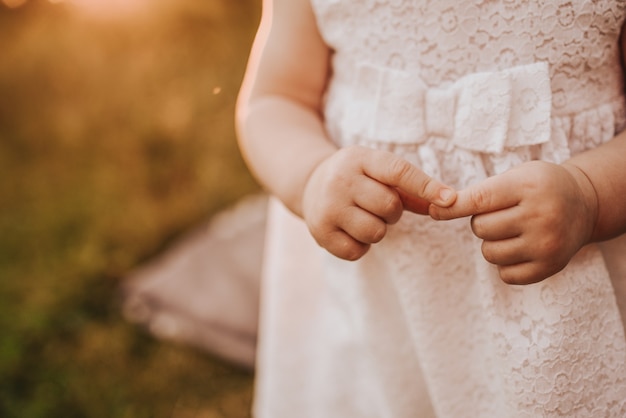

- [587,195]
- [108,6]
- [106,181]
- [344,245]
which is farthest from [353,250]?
[108,6]

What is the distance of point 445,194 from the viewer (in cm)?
62

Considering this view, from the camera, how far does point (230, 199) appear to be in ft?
6.92


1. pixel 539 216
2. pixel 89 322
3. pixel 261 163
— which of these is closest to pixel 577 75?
pixel 539 216

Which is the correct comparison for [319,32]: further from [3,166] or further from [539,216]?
[3,166]

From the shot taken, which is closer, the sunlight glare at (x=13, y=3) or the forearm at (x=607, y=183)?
the forearm at (x=607, y=183)

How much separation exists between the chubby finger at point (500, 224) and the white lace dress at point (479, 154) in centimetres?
11

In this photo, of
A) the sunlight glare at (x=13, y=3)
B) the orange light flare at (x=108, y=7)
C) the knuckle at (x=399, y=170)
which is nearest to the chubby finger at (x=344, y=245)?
the knuckle at (x=399, y=170)

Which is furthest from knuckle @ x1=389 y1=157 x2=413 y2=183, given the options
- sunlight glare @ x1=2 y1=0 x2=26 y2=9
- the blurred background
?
sunlight glare @ x1=2 y1=0 x2=26 y2=9

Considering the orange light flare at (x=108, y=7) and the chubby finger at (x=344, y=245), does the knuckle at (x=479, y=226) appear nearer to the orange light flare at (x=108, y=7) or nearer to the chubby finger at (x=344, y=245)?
the chubby finger at (x=344, y=245)

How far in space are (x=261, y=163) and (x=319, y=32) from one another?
214 millimetres

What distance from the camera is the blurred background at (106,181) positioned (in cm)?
152

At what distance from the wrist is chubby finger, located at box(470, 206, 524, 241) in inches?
3.4

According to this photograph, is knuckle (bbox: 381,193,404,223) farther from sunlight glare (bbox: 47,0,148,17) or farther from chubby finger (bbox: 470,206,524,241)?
sunlight glare (bbox: 47,0,148,17)

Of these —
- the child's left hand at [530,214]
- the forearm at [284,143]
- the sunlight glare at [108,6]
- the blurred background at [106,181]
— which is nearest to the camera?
the child's left hand at [530,214]
